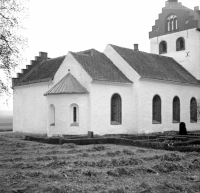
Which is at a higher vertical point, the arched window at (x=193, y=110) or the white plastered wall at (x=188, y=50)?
the white plastered wall at (x=188, y=50)

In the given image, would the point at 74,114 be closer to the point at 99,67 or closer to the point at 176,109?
the point at 99,67

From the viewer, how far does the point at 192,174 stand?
10.0 m

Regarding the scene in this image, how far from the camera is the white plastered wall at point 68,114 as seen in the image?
2447 centimetres

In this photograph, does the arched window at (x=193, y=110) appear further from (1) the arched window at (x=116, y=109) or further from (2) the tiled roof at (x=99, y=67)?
(1) the arched window at (x=116, y=109)

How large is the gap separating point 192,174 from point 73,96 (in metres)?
15.8

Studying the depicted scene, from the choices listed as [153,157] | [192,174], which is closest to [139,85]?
[153,157]

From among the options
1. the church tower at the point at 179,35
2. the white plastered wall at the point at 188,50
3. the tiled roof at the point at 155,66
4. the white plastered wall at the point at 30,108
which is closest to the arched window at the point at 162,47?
the church tower at the point at 179,35

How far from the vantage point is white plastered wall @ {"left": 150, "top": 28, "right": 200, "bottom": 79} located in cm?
3453

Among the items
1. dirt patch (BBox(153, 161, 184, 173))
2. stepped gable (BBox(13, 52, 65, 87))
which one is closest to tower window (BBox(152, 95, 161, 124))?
stepped gable (BBox(13, 52, 65, 87))

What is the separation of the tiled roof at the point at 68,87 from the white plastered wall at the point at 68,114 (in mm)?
381

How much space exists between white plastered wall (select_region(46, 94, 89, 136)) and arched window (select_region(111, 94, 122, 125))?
10.6ft

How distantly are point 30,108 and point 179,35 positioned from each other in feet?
64.2

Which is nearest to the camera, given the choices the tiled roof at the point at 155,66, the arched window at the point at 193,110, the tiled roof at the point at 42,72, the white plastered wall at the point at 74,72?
the white plastered wall at the point at 74,72

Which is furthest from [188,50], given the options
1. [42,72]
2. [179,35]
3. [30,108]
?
[30,108]
